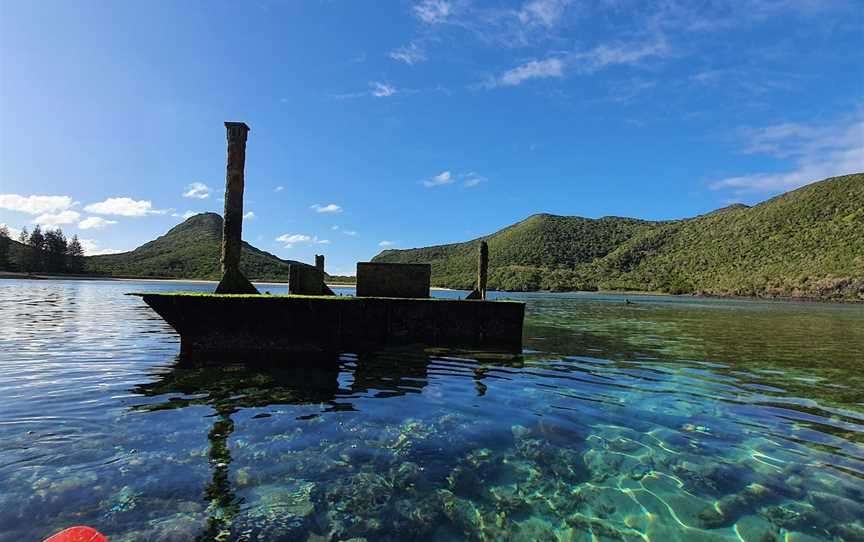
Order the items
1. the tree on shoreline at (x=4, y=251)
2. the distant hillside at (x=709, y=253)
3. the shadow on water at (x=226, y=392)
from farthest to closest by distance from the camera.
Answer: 1. the tree on shoreline at (x=4, y=251)
2. the distant hillside at (x=709, y=253)
3. the shadow on water at (x=226, y=392)

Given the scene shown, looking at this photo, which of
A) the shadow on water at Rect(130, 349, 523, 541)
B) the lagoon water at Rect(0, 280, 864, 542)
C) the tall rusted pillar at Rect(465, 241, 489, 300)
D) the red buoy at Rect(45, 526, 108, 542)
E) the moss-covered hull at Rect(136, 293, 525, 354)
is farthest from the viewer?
the tall rusted pillar at Rect(465, 241, 489, 300)

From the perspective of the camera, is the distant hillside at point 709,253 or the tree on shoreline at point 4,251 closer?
the distant hillside at point 709,253

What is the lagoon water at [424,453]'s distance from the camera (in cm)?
457

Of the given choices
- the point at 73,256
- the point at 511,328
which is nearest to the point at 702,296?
the point at 511,328

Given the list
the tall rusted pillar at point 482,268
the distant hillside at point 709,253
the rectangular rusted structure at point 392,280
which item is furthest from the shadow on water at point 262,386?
the distant hillside at point 709,253

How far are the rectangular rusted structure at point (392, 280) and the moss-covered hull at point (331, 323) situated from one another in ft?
4.86

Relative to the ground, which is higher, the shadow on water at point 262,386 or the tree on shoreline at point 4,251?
the tree on shoreline at point 4,251

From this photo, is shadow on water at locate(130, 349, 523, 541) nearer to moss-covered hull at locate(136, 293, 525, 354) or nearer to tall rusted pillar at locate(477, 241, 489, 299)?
moss-covered hull at locate(136, 293, 525, 354)

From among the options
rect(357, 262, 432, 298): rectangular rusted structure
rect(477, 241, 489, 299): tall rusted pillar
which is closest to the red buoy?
rect(357, 262, 432, 298): rectangular rusted structure

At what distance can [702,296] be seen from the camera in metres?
104

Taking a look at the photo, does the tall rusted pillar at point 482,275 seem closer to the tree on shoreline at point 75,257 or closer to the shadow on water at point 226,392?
the shadow on water at point 226,392

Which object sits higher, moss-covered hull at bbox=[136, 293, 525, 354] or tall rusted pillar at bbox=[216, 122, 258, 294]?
tall rusted pillar at bbox=[216, 122, 258, 294]

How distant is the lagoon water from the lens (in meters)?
4.57

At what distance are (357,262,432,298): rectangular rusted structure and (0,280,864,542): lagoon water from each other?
5.77 metres
